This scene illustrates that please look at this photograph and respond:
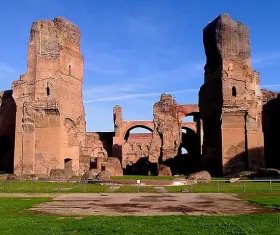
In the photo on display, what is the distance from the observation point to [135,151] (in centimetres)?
4844

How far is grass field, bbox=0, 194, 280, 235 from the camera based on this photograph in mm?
6414

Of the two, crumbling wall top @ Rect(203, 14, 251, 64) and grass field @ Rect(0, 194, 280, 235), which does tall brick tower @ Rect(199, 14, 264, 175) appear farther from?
grass field @ Rect(0, 194, 280, 235)

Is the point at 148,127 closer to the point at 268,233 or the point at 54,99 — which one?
the point at 54,99

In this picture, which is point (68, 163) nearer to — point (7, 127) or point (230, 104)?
point (7, 127)

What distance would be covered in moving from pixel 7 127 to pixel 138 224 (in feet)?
107

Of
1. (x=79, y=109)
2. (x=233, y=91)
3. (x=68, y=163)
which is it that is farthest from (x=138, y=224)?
(x=79, y=109)

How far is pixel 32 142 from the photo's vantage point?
2970 cm

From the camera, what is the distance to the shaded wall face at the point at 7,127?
35.7m

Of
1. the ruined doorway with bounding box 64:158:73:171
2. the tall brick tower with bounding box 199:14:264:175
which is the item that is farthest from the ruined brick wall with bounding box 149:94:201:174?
the ruined doorway with bounding box 64:158:73:171

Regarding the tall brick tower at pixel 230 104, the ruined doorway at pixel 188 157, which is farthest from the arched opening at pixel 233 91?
the ruined doorway at pixel 188 157

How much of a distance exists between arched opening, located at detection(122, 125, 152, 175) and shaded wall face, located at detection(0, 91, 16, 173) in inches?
531

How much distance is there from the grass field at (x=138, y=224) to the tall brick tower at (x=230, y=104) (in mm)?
20497

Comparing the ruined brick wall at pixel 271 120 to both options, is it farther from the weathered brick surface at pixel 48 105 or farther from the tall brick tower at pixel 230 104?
the weathered brick surface at pixel 48 105

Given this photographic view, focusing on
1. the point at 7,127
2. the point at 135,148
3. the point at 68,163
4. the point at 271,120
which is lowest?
the point at 68,163
